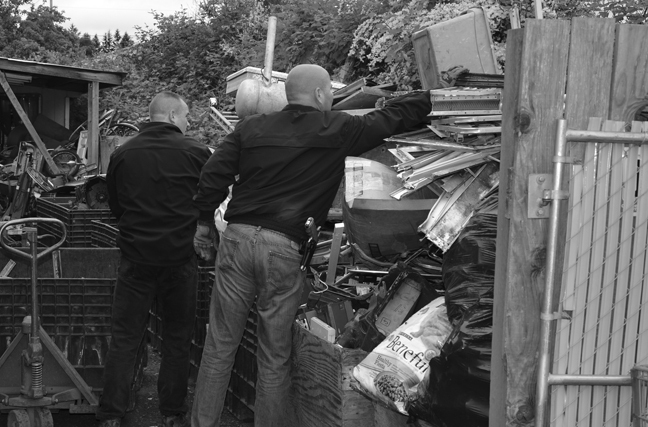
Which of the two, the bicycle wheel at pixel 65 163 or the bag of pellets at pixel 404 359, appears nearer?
the bag of pellets at pixel 404 359

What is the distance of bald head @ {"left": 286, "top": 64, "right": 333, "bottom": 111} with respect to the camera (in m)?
4.16

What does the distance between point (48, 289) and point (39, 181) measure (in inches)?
363

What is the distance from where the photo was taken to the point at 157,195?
15.5 feet

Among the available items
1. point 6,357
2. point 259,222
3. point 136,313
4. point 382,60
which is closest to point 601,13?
point 382,60

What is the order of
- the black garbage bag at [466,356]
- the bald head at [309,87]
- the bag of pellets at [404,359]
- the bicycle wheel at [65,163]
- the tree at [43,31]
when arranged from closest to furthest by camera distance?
the black garbage bag at [466,356] → the bag of pellets at [404,359] → the bald head at [309,87] → the bicycle wheel at [65,163] → the tree at [43,31]

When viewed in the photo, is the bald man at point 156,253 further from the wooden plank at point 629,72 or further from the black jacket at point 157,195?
the wooden plank at point 629,72

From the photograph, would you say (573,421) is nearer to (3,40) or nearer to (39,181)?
(39,181)

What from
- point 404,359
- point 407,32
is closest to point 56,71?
point 407,32

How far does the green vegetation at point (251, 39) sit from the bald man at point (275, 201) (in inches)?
121

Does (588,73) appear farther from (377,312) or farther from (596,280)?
(377,312)

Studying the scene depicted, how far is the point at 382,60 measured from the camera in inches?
350

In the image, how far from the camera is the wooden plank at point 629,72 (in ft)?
8.48

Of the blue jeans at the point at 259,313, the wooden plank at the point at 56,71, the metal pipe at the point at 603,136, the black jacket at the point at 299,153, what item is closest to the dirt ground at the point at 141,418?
the blue jeans at the point at 259,313

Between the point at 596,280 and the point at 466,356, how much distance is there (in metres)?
0.57
